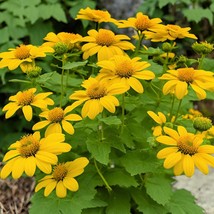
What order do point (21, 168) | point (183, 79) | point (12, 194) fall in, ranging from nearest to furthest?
point (21, 168)
point (183, 79)
point (12, 194)

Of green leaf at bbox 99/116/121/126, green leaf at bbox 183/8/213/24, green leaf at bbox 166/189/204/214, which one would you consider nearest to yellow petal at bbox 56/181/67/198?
green leaf at bbox 99/116/121/126

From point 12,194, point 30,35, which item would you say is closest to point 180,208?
point 12,194

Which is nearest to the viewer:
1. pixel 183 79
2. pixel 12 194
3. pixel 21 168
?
pixel 21 168

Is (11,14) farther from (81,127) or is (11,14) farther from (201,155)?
(201,155)

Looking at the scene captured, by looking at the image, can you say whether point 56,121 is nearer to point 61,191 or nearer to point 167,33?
point 61,191

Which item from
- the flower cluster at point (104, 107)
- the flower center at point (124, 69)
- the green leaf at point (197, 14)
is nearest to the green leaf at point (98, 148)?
the flower cluster at point (104, 107)

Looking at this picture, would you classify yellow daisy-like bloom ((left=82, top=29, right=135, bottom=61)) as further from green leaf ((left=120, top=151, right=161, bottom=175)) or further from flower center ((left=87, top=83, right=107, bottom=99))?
green leaf ((left=120, top=151, right=161, bottom=175))

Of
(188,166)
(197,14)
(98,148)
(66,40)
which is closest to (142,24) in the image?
(66,40)
